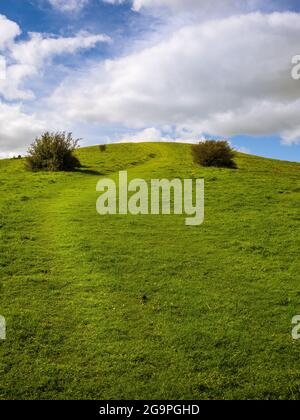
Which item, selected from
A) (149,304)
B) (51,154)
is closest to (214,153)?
(51,154)

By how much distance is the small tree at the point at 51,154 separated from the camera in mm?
43531

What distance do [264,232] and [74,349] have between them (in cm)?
1296

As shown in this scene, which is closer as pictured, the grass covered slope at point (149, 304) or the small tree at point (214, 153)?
the grass covered slope at point (149, 304)

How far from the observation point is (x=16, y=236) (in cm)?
1956

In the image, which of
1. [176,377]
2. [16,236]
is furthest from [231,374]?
[16,236]

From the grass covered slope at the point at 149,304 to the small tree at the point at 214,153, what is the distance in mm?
23868

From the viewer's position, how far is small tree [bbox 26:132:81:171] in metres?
43.5

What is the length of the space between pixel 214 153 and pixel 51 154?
17.8 meters

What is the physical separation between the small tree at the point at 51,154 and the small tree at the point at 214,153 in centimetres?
1404

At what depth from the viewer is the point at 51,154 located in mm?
43812

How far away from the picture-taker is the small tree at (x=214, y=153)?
48.1 m

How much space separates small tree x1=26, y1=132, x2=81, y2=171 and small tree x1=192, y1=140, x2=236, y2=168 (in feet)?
46.1

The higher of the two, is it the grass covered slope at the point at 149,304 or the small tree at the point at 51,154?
the small tree at the point at 51,154
